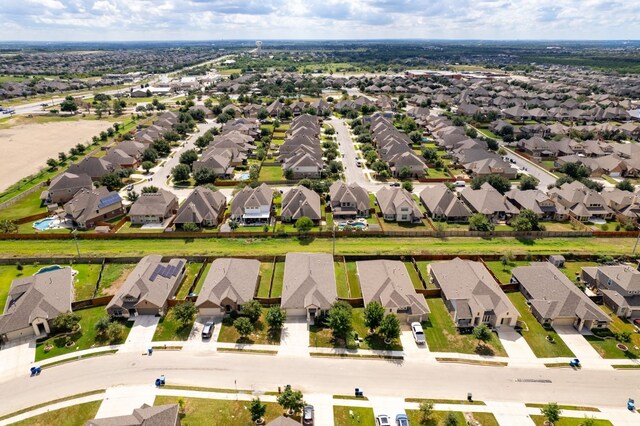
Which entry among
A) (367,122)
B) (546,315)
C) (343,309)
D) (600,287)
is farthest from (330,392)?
(367,122)

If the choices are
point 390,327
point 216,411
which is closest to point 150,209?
point 216,411

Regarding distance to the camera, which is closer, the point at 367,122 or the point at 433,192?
the point at 433,192

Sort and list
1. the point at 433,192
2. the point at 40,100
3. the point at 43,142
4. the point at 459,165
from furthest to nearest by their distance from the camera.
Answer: the point at 40,100 < the point at 43,142 < the point at 459,165 < the point at 433,192

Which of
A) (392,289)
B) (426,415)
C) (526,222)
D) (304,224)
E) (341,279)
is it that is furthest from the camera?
(526,222)

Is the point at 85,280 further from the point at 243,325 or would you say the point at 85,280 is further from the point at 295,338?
the point at 295,338

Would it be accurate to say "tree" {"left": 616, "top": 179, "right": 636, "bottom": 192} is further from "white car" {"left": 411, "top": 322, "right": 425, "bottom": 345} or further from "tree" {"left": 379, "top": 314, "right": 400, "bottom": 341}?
"tree" {"left": 379, "top": 314, "right": 400, "bottom": 341}

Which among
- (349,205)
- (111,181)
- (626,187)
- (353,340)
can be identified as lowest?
(353,340)

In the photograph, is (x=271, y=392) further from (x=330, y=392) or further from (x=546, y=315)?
(x=546, y=315)

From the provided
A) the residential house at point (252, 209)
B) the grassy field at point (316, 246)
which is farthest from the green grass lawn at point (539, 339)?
the residential house at point (252, 209)

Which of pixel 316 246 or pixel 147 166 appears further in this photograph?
pixel 147 166
